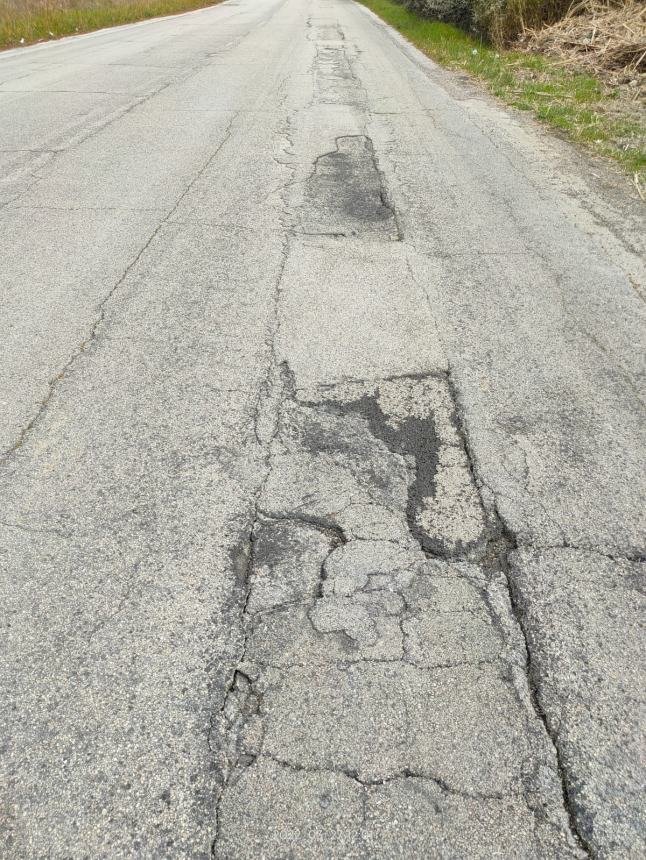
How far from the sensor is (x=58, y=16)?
1641 centimetres

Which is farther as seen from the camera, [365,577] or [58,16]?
[58,16]

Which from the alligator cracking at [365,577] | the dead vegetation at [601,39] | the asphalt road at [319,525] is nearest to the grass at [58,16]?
the dead vegetation at [601,39]

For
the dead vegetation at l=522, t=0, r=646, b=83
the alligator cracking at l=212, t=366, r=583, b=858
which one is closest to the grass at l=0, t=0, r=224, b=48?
the dead vegetation at l=522, t=0, r=646, b=83

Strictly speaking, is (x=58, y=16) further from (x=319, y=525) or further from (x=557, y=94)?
(x=319, y=525)

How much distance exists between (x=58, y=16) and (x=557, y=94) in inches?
532

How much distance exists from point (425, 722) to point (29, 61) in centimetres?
1404

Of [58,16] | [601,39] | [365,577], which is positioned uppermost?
[58,16]

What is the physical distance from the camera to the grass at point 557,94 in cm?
753

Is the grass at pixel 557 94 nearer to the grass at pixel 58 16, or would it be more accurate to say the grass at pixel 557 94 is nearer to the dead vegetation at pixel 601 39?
the dead vegetation at pixel 601 39

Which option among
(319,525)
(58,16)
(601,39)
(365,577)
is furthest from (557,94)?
(58,16)

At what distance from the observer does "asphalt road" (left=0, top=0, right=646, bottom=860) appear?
164 cm

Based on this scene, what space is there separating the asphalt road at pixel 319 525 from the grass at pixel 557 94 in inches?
95.7

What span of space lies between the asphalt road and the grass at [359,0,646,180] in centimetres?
243

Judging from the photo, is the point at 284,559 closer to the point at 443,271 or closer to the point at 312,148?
the point at 443,271
